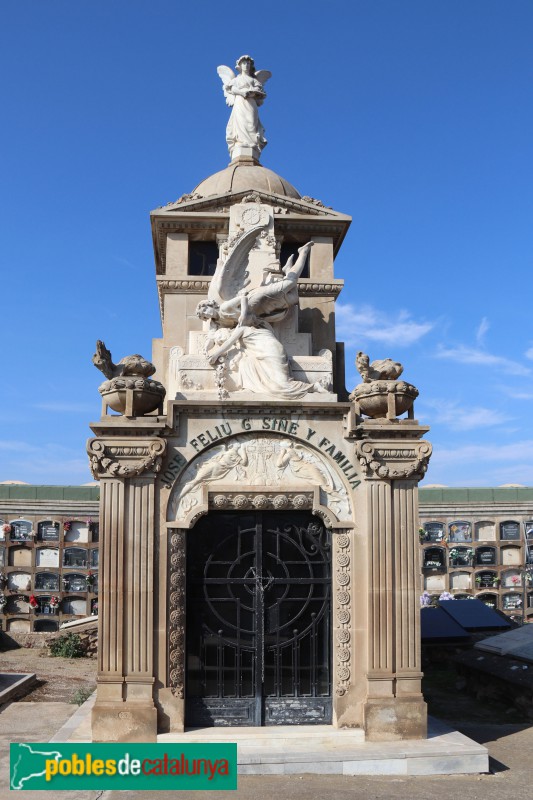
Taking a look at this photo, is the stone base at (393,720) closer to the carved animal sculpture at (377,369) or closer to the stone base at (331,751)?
the stone base at (331,751)

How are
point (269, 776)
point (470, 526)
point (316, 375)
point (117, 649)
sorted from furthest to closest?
point (470, 526), point (316, 375), point (117, 649), point (269, 776)

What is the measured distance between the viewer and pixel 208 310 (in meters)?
13.0

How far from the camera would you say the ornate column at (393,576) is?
11.5 m

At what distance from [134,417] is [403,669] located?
5.39 metres

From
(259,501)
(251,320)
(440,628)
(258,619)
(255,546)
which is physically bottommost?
(440,628)

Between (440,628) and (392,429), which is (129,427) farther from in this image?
(440,628)

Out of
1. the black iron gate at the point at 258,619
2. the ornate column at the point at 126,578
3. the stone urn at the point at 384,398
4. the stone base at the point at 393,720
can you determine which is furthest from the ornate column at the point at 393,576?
the ornate column at the point at 126,578

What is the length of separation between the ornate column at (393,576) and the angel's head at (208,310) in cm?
302

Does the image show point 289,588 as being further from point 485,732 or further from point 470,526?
point 470,526

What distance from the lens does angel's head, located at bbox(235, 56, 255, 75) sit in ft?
57.7

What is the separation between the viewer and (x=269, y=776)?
34.6 feet

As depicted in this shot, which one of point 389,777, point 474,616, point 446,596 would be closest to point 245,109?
point 389,777

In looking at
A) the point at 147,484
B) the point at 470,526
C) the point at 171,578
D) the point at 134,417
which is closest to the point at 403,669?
the point at 171,578

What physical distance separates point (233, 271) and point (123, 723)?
7200mm
